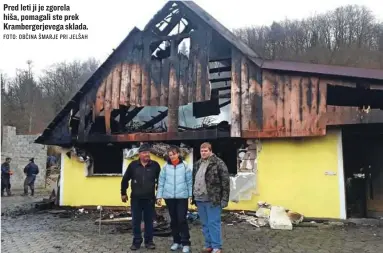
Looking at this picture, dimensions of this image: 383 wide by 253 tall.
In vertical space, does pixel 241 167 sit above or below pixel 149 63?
below

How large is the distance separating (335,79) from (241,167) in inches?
143

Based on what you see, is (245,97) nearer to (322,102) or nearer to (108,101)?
(322,102)

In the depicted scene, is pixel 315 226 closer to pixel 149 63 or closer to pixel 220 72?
pixel 220 72

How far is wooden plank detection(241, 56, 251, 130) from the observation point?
38.8 feet

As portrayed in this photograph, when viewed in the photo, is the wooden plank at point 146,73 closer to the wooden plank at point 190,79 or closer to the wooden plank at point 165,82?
the wooden plank at point 165,82

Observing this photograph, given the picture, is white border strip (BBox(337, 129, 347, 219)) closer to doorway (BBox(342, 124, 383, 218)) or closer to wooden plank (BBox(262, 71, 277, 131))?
doorway (BBox(342, 124, 383, 218))

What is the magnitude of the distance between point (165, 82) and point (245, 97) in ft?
9.19

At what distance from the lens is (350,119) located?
34.5 feet

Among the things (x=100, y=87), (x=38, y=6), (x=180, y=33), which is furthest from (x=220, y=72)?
(x=38, y=6)

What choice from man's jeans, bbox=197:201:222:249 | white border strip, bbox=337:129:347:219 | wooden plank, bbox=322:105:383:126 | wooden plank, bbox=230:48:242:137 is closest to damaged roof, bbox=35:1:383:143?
wooden plank, bbox=230:48:242:137

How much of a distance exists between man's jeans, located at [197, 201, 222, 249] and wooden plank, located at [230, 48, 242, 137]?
209 inches

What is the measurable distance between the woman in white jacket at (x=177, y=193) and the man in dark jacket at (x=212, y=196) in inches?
8.8

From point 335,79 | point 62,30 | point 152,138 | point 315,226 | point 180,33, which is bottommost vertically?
point 315,226

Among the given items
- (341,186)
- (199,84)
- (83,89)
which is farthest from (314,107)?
(83,89)
